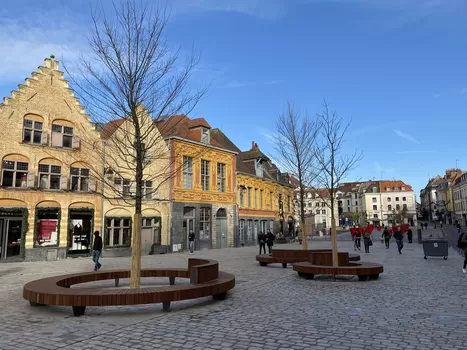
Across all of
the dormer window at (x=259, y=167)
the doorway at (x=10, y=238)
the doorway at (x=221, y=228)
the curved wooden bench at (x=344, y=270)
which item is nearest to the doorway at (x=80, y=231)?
the doorway at (x=10, y=238)

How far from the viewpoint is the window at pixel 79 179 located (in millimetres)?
23500

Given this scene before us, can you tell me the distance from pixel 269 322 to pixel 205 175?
83.9ft

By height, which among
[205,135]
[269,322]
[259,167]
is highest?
[205,135]

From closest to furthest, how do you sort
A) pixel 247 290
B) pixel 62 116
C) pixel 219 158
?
pixel 247 290, pixel 62 116, pixel 219 158

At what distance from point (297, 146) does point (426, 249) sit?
343 inches

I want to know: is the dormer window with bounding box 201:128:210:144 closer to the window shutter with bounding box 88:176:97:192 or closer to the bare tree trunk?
the window shutter with bounding box 88:176:97:192

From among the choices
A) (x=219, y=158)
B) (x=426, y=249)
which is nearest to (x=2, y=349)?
(x=426, y=249)

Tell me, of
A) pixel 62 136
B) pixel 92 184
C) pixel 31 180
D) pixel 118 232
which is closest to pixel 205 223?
pixel 118 232

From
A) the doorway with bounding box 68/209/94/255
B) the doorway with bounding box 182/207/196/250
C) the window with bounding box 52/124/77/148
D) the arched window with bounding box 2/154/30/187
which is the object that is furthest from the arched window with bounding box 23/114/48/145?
the doorway with bounding box 182/207/196/250

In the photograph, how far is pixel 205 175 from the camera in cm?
3206

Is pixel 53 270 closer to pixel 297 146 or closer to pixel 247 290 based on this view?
pixel 247 290

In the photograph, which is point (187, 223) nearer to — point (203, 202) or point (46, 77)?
point (203, 202)

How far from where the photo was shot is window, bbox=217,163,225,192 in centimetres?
3366

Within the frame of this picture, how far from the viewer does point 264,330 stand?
20.6ft
